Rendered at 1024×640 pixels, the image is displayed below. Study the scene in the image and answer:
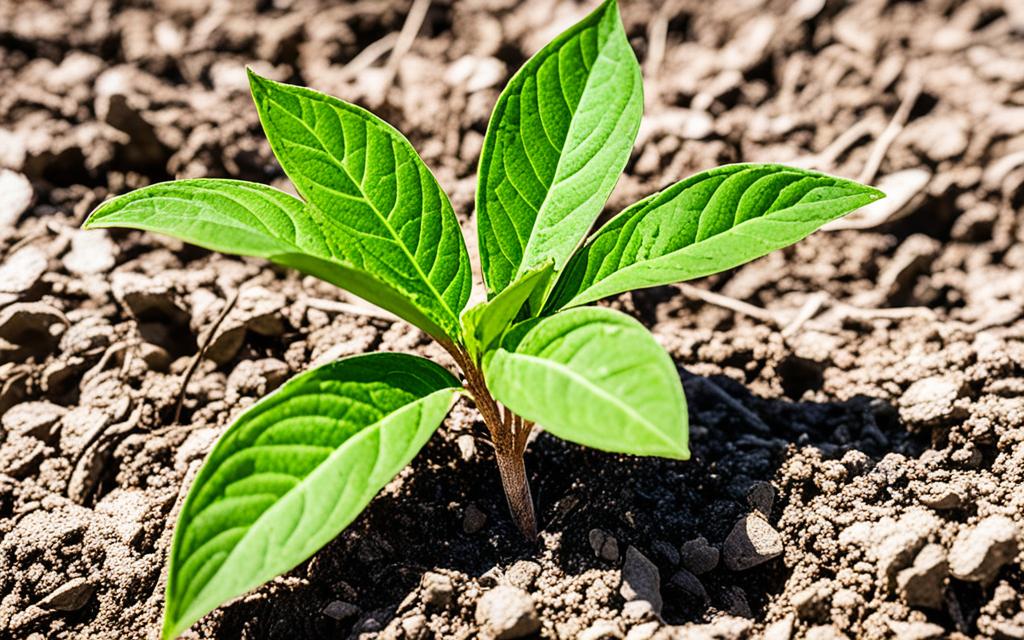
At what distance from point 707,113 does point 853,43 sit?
0.66 metres

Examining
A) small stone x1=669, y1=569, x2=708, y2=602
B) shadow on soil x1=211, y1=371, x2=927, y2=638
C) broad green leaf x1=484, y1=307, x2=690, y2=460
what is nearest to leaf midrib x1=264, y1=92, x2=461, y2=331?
broad green leaf x1=484, y1=307, x2=690, y2=460

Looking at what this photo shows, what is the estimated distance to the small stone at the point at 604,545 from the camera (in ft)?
5.57

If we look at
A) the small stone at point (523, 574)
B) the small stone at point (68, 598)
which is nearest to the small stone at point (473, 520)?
the small stone at point (523, 574)

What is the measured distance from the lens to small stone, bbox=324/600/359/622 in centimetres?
165

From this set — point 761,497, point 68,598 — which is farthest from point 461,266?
point 68,598

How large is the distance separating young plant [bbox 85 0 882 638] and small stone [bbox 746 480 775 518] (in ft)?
1.45

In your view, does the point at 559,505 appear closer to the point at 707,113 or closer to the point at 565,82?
the point at 565,82

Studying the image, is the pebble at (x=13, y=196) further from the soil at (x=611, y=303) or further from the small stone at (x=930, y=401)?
the small stone at (x=930, y=401)

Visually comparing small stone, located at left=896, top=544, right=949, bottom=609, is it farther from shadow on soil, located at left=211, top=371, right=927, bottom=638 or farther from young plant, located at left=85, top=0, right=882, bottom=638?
young plant, located at left=85, top=0, right=882, bottom=638

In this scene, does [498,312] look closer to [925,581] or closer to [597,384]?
[597,384]

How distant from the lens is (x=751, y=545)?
171 centimetres

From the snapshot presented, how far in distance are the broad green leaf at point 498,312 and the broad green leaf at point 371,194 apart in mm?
55

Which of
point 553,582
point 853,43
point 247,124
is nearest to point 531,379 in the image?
point 553,582

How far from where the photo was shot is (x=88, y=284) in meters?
2.21
